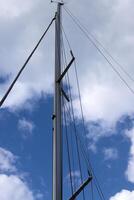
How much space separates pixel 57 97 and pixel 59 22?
547cm

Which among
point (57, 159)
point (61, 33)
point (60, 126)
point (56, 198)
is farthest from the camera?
point (61, 33)

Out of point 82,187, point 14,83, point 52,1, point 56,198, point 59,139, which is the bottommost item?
point 56,198

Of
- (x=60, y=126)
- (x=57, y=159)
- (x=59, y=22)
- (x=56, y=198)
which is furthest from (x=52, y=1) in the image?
(x=56, y=198)

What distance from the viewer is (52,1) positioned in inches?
1027

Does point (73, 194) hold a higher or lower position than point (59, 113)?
lower

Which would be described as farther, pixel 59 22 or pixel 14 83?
pixel 59 22

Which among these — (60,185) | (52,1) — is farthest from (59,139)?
(52,1)

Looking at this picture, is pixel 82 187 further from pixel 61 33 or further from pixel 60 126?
pixel 61 33

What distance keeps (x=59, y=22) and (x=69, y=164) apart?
7.30m

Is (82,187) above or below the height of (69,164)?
below

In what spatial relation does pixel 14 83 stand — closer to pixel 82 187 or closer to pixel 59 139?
pixel 59 139

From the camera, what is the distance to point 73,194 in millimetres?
17109

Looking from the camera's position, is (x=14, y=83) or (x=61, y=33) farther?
(x=61, y=33)

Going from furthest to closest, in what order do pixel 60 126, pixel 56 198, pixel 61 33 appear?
pixel 61 33
pixel 60 126
pixel 56 198
